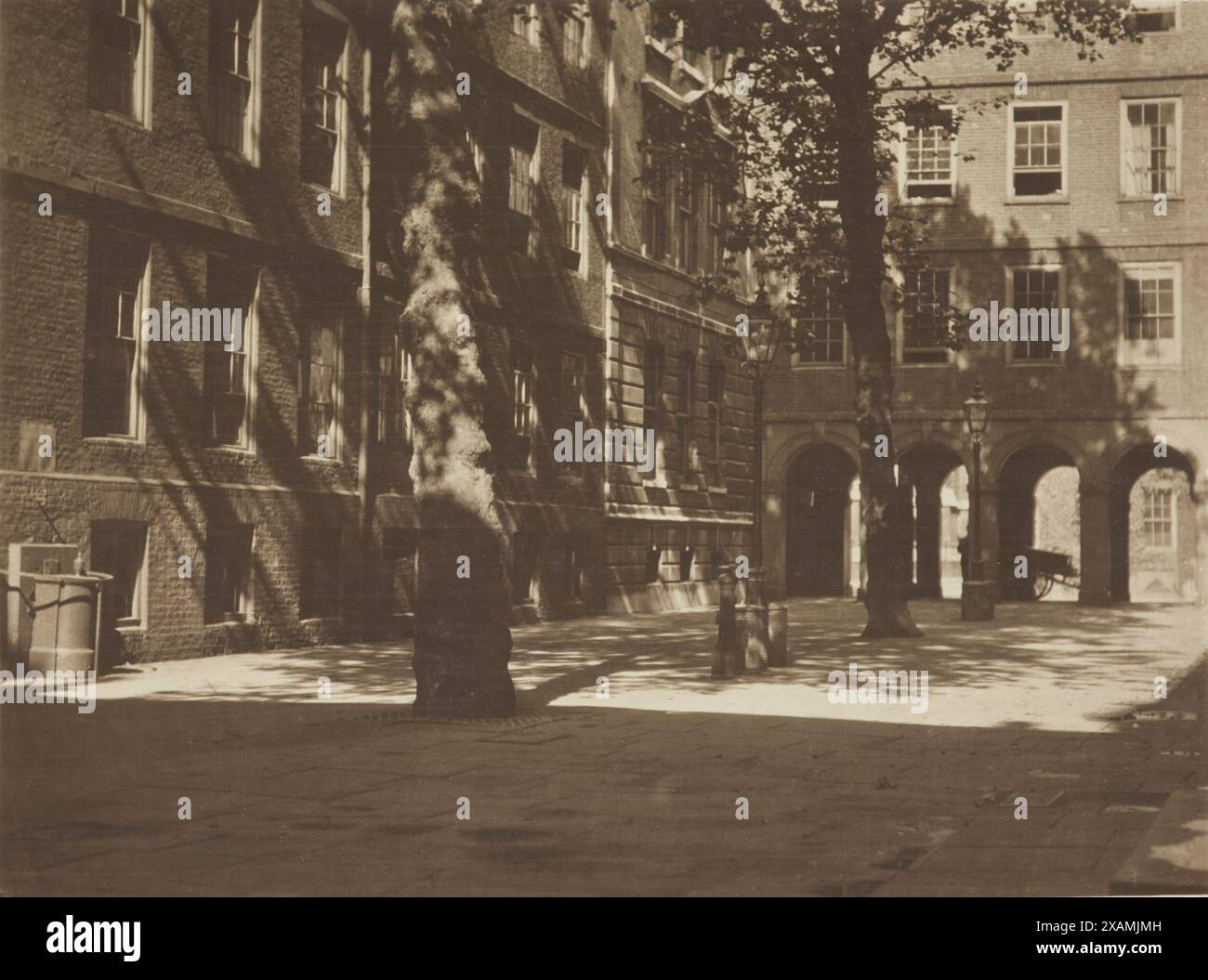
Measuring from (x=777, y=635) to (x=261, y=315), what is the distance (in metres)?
7.54

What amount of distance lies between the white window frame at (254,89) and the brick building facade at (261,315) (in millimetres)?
36

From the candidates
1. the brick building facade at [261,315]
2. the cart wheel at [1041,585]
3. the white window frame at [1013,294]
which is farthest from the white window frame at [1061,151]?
the brick building facade at [261,315]

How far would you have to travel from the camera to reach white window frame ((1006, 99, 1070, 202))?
131 feet

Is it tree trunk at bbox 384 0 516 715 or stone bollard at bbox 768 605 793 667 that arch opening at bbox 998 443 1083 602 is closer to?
stone bollard at bbox 768 605 793 667

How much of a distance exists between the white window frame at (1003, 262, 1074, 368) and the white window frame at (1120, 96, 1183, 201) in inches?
92.9

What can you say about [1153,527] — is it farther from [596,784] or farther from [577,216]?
[596,784]

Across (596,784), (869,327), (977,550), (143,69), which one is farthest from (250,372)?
(977,550)

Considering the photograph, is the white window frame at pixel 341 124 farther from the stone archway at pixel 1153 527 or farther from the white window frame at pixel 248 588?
the stone archway at pixel 1153 527

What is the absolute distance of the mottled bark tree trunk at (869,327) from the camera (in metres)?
23.1

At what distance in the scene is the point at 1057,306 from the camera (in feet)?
131

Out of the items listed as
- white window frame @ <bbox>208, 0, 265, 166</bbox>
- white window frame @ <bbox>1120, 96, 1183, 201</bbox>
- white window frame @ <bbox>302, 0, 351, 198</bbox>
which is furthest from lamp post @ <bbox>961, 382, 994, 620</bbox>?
white window frame @ <bbox>208, 0, 265, 166</bbox>

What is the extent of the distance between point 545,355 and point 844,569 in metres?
15.8

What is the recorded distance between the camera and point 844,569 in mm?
42375

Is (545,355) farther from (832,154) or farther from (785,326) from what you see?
(785,326)
